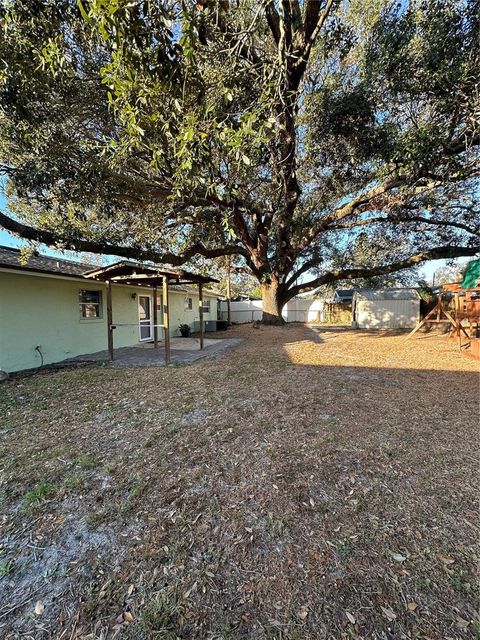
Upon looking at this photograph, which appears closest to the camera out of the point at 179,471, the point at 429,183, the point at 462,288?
the point at 179,471

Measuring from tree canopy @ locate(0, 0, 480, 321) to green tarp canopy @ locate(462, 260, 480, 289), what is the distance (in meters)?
2.11

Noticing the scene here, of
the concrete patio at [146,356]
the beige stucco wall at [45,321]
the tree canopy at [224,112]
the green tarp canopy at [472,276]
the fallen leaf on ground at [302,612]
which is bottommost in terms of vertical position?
the fallen leaf on ground at [302,612]

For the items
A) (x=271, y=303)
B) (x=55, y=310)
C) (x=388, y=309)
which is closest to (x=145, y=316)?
(x=55, y=310)

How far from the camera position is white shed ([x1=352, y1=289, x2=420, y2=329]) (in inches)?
687

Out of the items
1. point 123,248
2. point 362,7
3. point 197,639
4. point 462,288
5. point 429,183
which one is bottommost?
point 197,639

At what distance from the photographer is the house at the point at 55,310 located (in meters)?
6.71

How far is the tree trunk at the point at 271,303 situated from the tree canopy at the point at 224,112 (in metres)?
3.58

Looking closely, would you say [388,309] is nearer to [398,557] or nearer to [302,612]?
[398,557]

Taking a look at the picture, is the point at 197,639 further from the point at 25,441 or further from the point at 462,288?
the point at 462,288

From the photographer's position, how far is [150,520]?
2.09 metres

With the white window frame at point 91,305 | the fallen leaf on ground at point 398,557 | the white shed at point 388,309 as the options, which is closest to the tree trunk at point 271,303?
the white shed at point 388,309

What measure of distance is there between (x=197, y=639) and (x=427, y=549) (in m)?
1.45

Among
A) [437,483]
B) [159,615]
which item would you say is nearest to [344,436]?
[437,483]

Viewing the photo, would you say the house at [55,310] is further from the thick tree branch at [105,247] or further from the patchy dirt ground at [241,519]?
the patchy dirt ground at [241,519]
